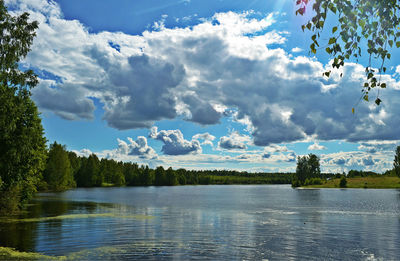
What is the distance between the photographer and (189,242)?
3073 centimetres

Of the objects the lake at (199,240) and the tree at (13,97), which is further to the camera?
the tree at (13,97)

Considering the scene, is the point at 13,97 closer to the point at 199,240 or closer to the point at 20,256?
the point at 20,256

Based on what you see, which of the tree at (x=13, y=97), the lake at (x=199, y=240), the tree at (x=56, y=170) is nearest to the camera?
the lake at (x=199, y=240)

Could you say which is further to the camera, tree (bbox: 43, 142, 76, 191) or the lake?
tree (bbox: 43, 142, 76, 191)

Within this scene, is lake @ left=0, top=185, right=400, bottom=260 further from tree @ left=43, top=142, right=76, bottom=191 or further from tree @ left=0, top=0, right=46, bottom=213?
tree @ left=43, top=142, right=76, bottom=191

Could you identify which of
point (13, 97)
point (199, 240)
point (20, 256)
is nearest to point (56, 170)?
point (13, 97)

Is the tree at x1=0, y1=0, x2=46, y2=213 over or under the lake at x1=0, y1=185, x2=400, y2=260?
over

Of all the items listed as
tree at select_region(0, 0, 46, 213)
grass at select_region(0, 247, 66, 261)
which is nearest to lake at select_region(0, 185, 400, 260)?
grass at select_region(0, 247, 66, 261)

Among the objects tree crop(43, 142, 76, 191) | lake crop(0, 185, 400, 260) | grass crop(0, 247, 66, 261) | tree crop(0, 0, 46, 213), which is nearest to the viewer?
grass crop(0, 247, 66, 261)

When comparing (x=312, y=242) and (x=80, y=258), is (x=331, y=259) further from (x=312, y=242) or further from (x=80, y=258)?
(x=80, y=258)

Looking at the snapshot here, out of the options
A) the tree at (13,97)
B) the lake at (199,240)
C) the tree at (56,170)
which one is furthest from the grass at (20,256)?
the tree at (56,170)

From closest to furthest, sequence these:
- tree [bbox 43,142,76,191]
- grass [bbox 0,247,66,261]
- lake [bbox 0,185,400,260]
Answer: grass [bbox 0,247,66,261], lake [bbox 0,185,400,260], tree [bbox 43,142,76,191]

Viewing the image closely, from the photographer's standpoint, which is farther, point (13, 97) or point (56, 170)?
point (56, 170)

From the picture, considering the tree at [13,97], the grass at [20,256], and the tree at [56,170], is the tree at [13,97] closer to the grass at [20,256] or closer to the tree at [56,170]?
the grass at [20,256]
